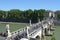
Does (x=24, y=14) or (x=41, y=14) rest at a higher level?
(x=41, y=14)

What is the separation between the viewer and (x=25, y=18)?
325 ft

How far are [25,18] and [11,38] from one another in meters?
79.1

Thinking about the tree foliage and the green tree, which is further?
the tree foliage

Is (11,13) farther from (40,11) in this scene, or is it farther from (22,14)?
(40,11)

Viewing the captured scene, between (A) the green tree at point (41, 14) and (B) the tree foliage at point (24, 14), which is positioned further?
(B) the tree foliage at point (24, 14)

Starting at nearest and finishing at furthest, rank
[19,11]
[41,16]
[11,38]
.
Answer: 1. [11,38]
2. [41,16]
3. [19,11]

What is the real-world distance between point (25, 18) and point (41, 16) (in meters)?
9.62

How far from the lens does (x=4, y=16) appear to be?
107 meters

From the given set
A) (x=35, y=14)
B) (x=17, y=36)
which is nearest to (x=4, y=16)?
(x=35, y=14)

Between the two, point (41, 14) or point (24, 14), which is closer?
point (41, 14)

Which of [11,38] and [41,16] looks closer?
[11,38]

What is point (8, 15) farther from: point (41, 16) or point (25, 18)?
point (41, 16)

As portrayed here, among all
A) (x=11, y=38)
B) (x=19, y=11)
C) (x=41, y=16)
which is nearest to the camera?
(x=11, y=38)

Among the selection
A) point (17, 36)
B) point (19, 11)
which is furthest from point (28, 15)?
point (17, 36)
